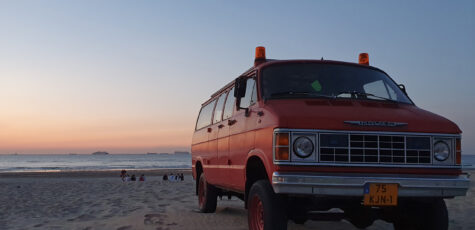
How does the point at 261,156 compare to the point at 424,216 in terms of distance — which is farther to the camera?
the point at 424,216

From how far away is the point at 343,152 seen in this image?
471 cm

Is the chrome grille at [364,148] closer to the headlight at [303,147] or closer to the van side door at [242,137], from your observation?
the headlight at [303,147]

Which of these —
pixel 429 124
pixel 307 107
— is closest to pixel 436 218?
pixel 429 124

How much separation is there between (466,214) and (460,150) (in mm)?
5347

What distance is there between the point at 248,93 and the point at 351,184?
7.68 feet

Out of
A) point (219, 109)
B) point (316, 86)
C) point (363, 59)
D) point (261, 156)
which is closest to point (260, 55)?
point (316, 86)

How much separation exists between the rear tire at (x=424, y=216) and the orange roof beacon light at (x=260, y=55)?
9.48 feet

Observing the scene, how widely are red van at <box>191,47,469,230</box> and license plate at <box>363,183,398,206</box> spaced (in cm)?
1

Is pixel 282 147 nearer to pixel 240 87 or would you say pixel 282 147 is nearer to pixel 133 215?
pixel 240 87

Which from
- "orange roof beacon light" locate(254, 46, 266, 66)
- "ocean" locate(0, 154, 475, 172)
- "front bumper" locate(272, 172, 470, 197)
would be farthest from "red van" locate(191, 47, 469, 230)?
"ocean" locate(0, 154, 475, 172)

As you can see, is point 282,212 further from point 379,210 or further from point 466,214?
point 466,214

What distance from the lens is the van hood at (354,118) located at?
15.4 feet

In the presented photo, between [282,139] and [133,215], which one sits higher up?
[282,139]

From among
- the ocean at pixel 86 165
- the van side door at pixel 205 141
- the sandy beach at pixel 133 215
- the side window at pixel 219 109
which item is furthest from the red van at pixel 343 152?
the ocean at pixel 86 165
